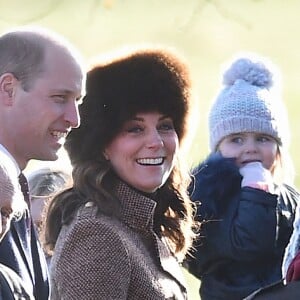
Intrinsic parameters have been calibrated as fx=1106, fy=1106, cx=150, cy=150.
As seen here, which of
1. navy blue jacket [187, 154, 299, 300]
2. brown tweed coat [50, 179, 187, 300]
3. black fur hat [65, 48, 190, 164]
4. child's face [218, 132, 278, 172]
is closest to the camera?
brown tweed coat [50, 179, 187, 300]

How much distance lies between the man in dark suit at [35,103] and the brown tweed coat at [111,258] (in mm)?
208

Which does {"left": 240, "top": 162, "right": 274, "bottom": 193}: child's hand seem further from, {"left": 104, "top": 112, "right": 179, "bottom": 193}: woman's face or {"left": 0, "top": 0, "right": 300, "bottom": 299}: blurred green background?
{"left": 0, "top": 0, "right": 300, "bottom": 299}: blurred green background

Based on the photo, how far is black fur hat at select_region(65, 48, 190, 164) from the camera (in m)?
3.34

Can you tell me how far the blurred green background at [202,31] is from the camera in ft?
41.8

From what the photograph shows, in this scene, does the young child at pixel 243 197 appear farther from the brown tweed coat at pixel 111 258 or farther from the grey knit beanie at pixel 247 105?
the brown tweed coat at pixel 111 258

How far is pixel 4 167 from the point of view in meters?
2.42

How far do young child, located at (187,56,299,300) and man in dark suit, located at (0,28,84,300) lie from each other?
0.98 m

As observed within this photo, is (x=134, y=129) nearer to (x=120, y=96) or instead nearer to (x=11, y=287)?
(x=120, y=96)

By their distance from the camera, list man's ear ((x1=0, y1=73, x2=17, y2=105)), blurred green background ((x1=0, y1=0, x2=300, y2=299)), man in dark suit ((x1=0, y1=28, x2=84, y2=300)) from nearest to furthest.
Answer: man in dark suit ((x1=0, y1=28, x2=84, y2=300)) < man's ear ((x1=0, y1=73, x2=17, y2=105)) < blurred green background ((x1=0, y1=0, x2=300, y2=299))

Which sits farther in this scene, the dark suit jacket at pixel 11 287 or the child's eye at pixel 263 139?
the child's eye at pixel 263 139

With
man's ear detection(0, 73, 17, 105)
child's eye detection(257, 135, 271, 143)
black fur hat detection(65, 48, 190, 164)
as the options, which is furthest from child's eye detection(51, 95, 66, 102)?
child's eye detection(257, 135, 271, 143)

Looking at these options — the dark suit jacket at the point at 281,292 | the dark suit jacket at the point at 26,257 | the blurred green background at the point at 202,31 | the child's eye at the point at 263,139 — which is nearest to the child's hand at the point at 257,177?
the child's eye at the point at 263,139

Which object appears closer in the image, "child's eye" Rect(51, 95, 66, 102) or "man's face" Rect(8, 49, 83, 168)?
"man's face" Rect(8, 49, 83, 168)

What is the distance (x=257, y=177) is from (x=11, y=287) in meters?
1.70
